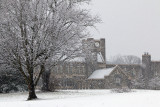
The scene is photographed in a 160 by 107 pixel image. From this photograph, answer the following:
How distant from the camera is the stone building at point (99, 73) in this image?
70.4m

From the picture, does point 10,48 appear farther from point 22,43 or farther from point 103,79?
point 103,79

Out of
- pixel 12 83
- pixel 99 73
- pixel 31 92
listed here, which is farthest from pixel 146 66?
pixel 31 92

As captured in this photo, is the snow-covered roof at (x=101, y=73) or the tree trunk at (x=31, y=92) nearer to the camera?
the tree trunk at (x=31, y=92)

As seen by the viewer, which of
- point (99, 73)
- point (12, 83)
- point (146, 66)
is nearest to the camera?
point (12, 83)

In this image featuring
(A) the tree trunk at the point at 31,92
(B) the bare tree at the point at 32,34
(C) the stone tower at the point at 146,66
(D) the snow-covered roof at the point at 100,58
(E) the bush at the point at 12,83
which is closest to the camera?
(B) the bare tree at the point at 32,34

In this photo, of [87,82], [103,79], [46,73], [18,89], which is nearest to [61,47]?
[46,73]

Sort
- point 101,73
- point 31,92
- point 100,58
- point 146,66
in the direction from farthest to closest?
1. point 146,66
2. point 100,58
3. point 101,73
4. point 31,92

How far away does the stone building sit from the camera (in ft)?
231

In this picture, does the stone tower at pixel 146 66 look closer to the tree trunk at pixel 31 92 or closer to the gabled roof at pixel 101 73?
the gabled roof at pixel 101 73

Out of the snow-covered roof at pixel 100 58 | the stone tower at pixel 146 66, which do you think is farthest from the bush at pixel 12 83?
the stone tower at pixel 146 66

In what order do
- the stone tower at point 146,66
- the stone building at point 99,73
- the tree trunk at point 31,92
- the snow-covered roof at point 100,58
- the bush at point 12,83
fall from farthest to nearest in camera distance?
the stone tower at point 146,66 < the snow-covered roof at point 100,58 < the stone building at point 99,73 < the bush at point 12,83 < the tree trunk at point 31,92

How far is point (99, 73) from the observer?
241 ft

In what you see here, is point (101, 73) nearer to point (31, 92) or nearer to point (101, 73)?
point (101, 73)

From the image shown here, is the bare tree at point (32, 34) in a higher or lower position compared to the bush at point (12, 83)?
higher
